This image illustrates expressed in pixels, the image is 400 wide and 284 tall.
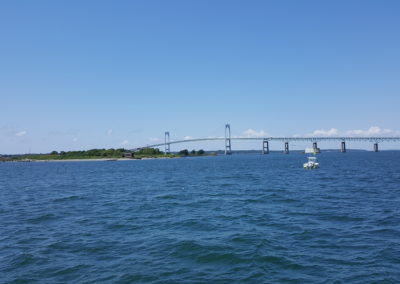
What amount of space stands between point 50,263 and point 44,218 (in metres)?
9.31

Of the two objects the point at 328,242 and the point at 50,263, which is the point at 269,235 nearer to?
the point at 328,242

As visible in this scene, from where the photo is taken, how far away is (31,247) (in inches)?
511

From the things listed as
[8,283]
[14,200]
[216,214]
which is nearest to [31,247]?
[8,283]

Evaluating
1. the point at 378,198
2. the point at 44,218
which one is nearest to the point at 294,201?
the point at 378,198

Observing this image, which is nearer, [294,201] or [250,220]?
[250,220]

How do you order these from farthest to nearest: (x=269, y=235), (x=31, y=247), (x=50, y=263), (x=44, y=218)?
(x=44, y=218) → (x=269, y=235) → (x=31, y=247) → (x=50, y=263)

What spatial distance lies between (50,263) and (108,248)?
2271 mm

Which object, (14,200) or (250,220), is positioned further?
(14,200)

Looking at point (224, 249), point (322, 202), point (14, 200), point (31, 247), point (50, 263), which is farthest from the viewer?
point (14, 200)

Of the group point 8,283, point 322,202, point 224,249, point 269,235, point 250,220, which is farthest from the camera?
point 322,202

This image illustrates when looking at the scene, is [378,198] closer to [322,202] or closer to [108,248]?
[322,202]

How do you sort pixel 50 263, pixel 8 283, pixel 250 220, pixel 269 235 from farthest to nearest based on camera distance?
pixel 250 220 → pixel 269 235 → pixel 50 263 → pixel 8 283

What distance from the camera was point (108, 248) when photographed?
41.1ft

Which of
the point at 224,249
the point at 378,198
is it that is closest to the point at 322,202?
the point at 378,198
